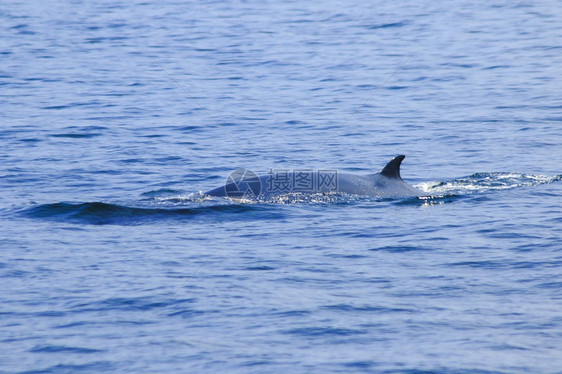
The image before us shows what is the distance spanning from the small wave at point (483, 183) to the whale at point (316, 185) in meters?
0.98

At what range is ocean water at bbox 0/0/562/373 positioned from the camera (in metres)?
9.47

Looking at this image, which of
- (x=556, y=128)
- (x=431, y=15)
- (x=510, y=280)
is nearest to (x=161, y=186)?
(x=510, y=280)

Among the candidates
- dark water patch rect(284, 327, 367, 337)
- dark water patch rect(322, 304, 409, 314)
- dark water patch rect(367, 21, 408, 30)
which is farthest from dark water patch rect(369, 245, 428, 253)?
dark water patch rect(367, 21, 408, 30)

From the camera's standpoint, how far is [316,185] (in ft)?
48.9

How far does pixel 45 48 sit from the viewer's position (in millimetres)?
34656

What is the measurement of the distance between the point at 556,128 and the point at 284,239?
10.5 metres

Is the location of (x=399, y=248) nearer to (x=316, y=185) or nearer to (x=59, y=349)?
(x=316, y=185)

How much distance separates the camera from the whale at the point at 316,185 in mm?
14727

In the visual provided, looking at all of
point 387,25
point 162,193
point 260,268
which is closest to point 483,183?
point 162,193

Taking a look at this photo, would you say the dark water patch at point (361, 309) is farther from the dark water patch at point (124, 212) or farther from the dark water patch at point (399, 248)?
the dark water patch at point (124, 212)

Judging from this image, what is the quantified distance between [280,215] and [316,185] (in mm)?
1085

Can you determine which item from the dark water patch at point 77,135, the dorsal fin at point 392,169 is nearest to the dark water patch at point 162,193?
the dorsal fin at point 392,169

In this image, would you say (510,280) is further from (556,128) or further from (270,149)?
(556,128)

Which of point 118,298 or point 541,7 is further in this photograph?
point 541,7
